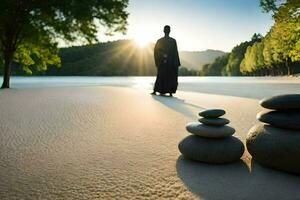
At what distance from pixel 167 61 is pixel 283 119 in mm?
11068

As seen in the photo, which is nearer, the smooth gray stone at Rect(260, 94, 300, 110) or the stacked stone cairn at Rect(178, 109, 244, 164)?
the smooth gray stone at Rect(260, 94, 300, 110)

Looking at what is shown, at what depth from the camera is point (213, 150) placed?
377 cm

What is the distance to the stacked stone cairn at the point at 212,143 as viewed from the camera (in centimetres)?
376

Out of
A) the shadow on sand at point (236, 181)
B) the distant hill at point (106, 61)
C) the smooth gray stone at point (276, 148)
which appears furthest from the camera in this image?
the distant hill at point (106, 61)

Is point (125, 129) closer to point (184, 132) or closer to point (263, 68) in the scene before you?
point (184, 132)

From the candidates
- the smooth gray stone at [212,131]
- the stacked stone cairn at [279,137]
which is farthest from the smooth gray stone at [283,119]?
the smooth gray stone at [212,131]

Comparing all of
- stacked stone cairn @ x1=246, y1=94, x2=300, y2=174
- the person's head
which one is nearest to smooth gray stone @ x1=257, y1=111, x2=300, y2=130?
stacked stone cairn @ x1=246, y1=94, x2=300, y2=174

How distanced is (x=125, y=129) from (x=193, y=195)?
3451 mm

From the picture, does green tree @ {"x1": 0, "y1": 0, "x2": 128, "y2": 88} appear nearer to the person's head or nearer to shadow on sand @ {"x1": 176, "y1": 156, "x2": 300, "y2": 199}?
the person's head

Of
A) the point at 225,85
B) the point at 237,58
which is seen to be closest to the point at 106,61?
the point at 237,58

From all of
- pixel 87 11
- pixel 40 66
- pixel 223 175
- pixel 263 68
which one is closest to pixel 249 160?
pixel 223 175

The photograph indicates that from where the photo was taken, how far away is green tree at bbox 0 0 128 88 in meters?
20.5

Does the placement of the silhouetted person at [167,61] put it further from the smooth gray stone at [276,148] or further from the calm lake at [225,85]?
the smooth gray stone at [276,148]

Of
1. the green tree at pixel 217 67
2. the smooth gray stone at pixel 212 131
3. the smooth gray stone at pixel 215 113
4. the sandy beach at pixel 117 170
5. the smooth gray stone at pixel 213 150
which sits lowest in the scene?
the sandy beach at pixel 117 170
